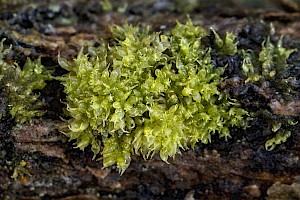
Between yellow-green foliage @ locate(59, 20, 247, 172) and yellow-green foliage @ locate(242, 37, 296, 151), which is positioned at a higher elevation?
yellow-green foliage @ locate(242, 37, 296, 151)

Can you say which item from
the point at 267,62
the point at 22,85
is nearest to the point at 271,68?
the point at 267,62

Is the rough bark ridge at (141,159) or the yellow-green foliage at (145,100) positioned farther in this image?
the rough bark ridge at (141,159)

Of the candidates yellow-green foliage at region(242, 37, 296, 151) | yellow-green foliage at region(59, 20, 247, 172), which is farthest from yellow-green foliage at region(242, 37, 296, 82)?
yellow-green foliage at region(59, 20, 247, 172)

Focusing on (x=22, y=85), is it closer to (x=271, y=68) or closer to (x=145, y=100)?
(x=145, y=100)

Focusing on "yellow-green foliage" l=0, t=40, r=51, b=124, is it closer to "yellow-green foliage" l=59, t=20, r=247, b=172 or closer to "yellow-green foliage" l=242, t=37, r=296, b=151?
"yellow-green foliage" l=59, t=20, r=247, b=172

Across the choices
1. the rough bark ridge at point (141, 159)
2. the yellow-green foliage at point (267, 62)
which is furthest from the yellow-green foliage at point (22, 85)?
the yellow-green foliage at point (267, 62)

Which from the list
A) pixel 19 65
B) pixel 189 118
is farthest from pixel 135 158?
pixel 19 65

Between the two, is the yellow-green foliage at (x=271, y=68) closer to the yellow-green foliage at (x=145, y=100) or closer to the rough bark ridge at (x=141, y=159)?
the rough bark ridge at (x=141, y=159)
